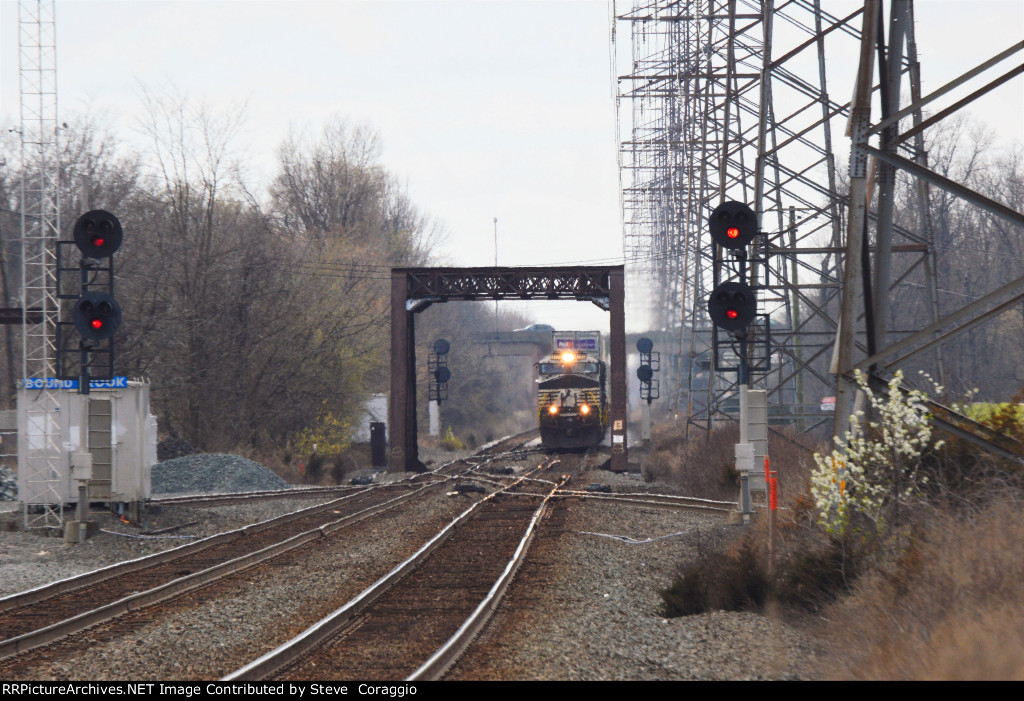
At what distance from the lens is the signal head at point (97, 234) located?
16219mm

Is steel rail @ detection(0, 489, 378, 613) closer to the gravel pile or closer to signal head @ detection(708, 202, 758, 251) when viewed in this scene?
Answer: the gravel pile

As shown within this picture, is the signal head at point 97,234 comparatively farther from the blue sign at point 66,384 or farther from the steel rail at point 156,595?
the steel rail at point 156,595

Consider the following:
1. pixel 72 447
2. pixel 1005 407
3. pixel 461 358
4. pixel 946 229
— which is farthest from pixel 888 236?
pixel 461 358

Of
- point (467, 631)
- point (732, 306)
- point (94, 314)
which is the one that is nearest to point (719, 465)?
point (732, 306)

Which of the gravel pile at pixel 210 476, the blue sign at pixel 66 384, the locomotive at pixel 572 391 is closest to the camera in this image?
the blue sign at pixel 66 384

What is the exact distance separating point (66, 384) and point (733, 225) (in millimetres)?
12798

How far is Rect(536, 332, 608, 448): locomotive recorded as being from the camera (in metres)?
36.7

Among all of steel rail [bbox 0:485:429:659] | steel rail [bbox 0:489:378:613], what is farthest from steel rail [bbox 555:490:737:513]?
steel rail [bbox 0:489:378:613]

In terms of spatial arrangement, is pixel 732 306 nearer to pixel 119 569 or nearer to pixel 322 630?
pixel 322 630

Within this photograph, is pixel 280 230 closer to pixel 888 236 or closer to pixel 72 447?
pixel 72 447

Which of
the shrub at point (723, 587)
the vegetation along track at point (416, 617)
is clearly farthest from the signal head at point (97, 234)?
the shrub at point (723, 587)

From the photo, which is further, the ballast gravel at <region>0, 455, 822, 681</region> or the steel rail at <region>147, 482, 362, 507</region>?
the steel rail at <region>147, 482, 362, 507</region>

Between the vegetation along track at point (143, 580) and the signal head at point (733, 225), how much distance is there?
8161 mm

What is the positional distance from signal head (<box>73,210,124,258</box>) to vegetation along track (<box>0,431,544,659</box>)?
534cm
